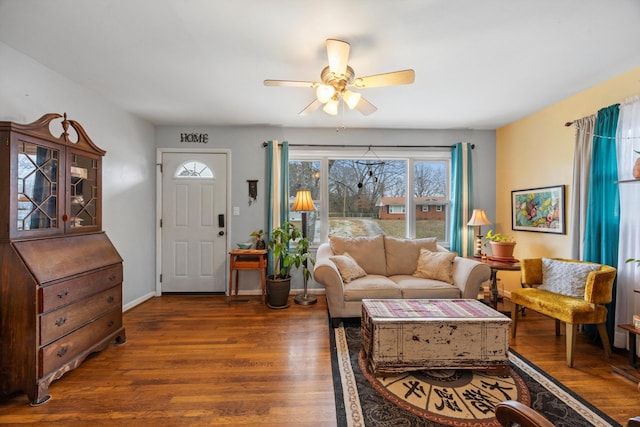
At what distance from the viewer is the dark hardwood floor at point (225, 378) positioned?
173cm

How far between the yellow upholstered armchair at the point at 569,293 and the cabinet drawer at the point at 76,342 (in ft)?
12.2

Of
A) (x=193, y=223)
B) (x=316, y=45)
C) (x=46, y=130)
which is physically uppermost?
(x=316, y=45)

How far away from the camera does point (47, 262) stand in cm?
195

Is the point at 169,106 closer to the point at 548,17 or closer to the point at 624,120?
the point at 548,17

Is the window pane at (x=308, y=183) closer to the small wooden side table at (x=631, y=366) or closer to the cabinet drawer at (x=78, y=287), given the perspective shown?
the cabinet drawer at (x=78, y=287)

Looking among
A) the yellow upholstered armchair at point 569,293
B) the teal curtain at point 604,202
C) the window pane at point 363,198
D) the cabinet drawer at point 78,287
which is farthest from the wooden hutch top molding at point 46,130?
the teal curtain at point 604,202

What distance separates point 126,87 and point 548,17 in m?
3.61

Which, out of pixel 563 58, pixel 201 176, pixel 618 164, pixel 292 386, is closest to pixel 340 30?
pixel 563 58

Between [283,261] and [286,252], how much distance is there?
0.15 metres

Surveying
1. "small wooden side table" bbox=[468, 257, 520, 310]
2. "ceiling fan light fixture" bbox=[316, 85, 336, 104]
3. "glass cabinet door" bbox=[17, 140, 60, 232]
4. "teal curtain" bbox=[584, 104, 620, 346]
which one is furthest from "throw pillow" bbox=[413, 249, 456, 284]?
"glass cabinet door" bbox=[17, 140, 60, 232]

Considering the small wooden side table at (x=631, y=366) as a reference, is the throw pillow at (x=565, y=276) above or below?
above

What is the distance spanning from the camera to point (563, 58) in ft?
7.64

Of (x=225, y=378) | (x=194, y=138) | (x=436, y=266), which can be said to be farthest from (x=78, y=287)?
(x=436, y=266)

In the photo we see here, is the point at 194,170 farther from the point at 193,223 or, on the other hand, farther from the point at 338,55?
the point at 338,55
